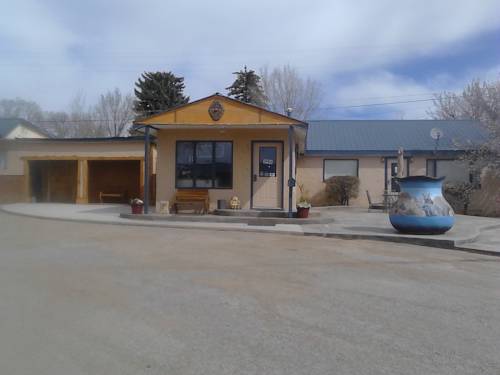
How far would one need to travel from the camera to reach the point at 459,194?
20719 mm

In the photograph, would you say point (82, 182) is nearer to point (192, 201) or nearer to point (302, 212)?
point (192, 201)

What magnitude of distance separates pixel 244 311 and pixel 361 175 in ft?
59.8

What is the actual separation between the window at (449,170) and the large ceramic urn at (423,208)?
37.7 ft

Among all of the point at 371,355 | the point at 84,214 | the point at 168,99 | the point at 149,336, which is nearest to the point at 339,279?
the point at 371,355

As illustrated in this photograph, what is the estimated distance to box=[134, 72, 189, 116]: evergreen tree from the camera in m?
41.9

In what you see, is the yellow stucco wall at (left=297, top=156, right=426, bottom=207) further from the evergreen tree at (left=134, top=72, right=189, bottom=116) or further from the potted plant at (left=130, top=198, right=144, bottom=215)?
the evergreen tree at (left=134, top=72, right=189, bottom=116)

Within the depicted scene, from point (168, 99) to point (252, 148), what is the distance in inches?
1107

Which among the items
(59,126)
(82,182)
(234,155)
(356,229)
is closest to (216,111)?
(234,155)

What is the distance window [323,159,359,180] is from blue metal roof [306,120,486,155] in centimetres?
50

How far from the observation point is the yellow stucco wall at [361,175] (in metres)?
22.2

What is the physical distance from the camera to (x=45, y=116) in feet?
154

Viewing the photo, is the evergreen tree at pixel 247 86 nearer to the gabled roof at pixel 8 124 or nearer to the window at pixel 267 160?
the gabled roof at pixel 8 124

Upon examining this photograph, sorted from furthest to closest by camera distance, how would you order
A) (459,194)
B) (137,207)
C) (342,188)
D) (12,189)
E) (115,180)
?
(115,180)
(12,189)
(342,188)
(459,194)
(137,207)

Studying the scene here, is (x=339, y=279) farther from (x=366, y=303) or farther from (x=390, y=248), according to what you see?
(x=390, y=248)
